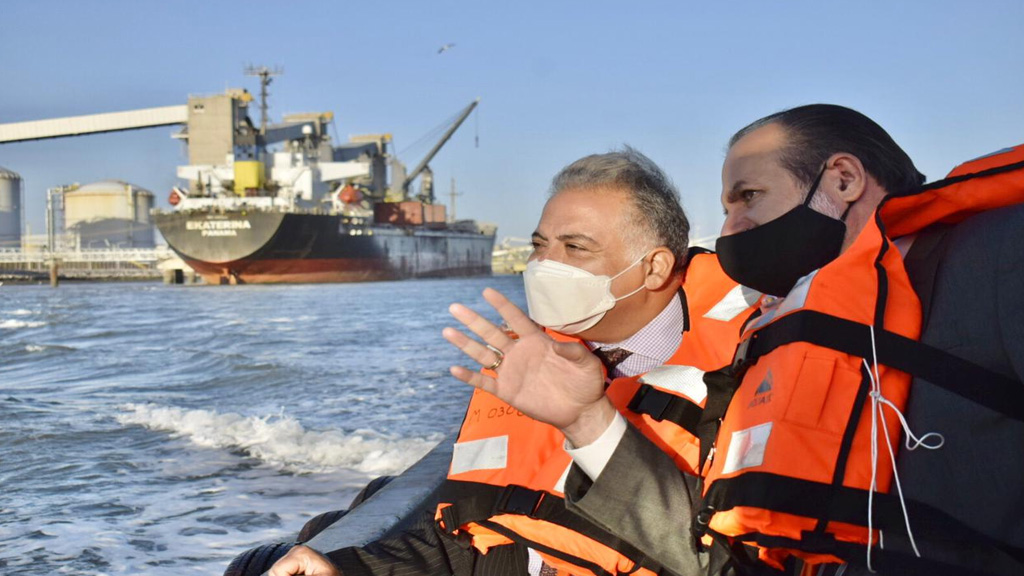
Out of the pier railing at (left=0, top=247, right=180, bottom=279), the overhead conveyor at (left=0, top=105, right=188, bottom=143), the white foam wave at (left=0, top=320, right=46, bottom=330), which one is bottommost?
the white foam wave at (left=0, top=320, right=46, bottom=330)

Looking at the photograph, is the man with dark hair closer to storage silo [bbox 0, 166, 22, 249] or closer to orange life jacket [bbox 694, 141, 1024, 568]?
orange life jacket [bbox 694, 141, 1024, 568]

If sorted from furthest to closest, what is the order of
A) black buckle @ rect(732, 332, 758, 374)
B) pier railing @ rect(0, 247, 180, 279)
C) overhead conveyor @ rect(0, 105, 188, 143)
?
1. pier railing @ rect(0, 247, 180, 279)
2. overhead conveyor @ rect(0, 105, 188, 143)
3. black buckle @ rect(732, 332, 758, 374)

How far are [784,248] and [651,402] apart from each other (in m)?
0.34

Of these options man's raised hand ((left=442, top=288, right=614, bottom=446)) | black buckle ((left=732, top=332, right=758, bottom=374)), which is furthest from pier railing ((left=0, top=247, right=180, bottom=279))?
black buckle ((left=732, top=332, right=758, bottom=374))

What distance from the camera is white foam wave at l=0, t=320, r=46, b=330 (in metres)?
16.7

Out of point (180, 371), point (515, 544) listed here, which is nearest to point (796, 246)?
point (515, 544)

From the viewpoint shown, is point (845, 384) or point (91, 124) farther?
point (91, 124)

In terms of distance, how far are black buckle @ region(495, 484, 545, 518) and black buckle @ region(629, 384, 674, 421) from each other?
0.24 m

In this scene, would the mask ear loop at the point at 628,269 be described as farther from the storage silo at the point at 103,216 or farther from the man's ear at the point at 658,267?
the storage silo at the point at 103,216

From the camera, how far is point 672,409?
1477mm

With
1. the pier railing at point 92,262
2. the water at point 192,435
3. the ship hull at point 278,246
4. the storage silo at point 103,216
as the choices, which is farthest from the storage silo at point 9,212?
the water at point 192,435

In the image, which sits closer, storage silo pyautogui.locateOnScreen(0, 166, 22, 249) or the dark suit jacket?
the dark suit jacket

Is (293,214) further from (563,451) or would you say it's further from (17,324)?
(563,451)

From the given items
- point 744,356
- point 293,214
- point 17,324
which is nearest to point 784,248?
point 744,356
